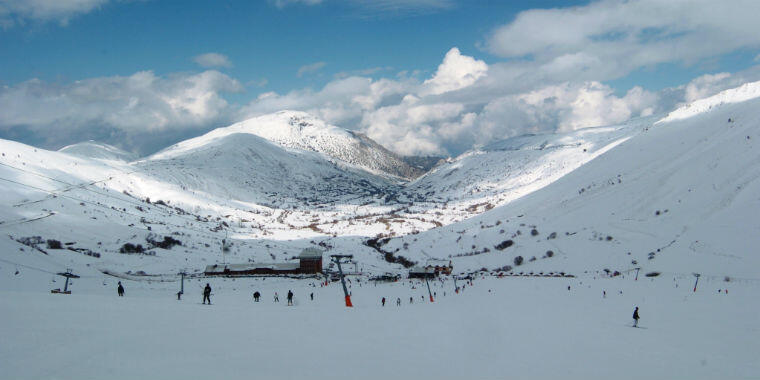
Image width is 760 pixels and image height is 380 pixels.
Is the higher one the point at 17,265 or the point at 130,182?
the point at 130,182

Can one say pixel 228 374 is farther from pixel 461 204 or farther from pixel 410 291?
pixel 461 204

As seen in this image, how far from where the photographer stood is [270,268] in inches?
2721

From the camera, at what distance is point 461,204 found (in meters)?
194

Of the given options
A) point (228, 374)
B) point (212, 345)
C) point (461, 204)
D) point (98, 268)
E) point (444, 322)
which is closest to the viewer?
point (228, 374)

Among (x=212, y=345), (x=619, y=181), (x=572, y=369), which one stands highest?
(x=619, y=181)

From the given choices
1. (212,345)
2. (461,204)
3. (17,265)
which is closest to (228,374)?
(212,345)

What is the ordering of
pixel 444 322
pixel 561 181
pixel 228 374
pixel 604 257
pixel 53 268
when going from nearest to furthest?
1. pixel 228 374
2. pixel 444 322
3. pixel 53 268
4. pixel 604 257
5. pixel 561 181

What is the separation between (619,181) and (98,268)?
8960cm

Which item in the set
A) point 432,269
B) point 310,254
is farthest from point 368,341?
point 432,269

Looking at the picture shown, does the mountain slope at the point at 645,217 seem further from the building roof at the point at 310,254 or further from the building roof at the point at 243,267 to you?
the building roof at the point at 243,267

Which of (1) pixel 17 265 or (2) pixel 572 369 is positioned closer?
(2) pixel 572 369

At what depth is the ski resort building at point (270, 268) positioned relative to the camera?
64188mm

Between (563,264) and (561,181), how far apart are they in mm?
55666

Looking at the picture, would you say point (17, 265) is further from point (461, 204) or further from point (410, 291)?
point (461, 204)
